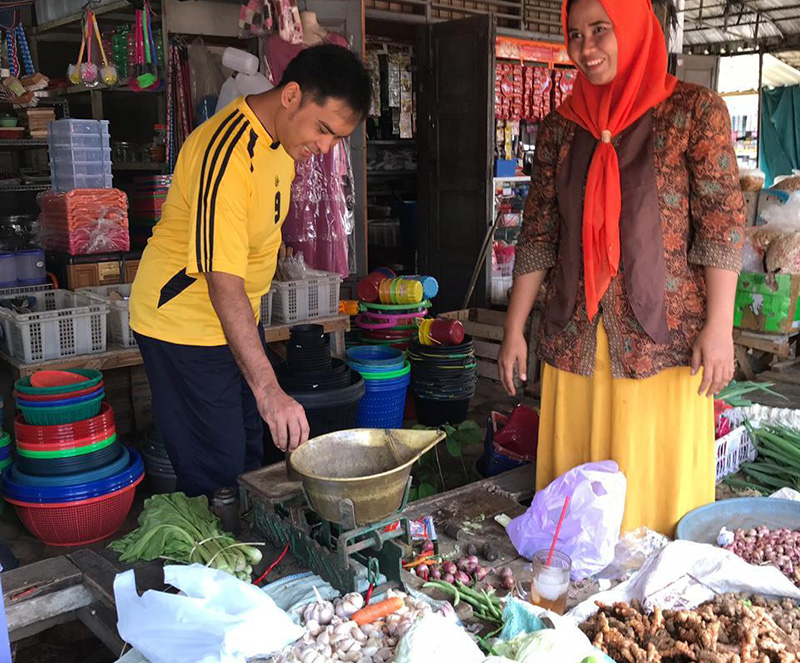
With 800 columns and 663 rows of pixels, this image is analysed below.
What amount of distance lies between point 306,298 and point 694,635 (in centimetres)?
309

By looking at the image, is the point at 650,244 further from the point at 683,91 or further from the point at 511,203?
the point at 511,203

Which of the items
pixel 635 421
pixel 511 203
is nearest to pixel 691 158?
pixel 635 421

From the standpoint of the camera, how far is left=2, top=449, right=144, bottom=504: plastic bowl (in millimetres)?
3436

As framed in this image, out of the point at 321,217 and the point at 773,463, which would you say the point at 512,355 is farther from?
the point at 321,217

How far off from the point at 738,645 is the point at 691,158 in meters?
1.22

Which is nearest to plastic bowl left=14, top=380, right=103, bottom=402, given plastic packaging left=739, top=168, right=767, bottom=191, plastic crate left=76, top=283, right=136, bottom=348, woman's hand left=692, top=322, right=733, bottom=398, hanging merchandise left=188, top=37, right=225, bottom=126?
plastic crate left=76, top=283, right=136, bottom=348

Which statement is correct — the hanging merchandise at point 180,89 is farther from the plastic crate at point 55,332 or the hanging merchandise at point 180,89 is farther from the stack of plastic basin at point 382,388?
the stack of plastic basin at point 382,388

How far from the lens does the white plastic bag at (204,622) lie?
1642 millimetres

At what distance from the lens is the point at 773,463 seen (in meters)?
3.38

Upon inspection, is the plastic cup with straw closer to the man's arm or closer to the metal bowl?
the metal bowl

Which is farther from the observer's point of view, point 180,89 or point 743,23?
point 743,23

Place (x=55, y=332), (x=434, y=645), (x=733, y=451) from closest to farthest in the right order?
(x=434, y=645) < (x=733, y=451) < (x=55, y=332)

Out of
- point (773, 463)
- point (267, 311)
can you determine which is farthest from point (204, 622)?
point (267, 311)

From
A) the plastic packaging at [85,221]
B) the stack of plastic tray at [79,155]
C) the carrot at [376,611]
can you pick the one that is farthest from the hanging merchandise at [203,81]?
the carrot at [376,611]
